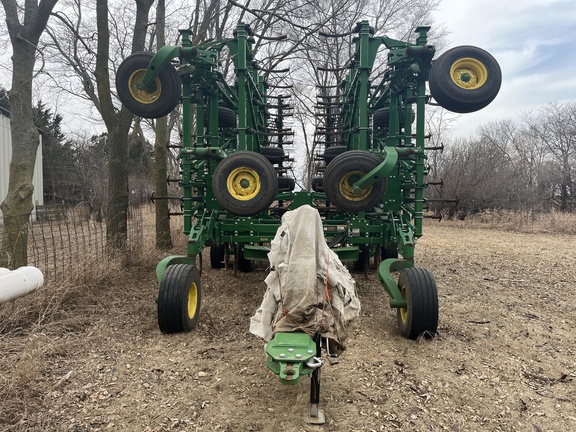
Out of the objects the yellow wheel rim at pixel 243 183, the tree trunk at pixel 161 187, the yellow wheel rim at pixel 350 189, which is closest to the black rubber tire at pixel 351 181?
the yellow wheel rim at pixel 350 189

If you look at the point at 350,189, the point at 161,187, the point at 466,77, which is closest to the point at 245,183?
the point at 350,189

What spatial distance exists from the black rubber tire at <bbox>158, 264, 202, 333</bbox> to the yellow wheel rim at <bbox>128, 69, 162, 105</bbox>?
7.62 ft

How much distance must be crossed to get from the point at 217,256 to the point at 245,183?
3542mm

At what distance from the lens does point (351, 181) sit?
5.01 meters

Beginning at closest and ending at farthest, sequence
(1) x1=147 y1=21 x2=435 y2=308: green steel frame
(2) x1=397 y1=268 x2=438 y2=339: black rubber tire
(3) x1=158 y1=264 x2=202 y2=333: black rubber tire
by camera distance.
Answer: (2) x1=397 y1=268 x2=438 y2=339: black rubber tire, (3) x1=158 y1=264 x2=202 y2=333: black rubber tire, (1) x1=147 y1=21 x2=435 y2=308: green steel frame

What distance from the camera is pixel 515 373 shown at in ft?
12.1

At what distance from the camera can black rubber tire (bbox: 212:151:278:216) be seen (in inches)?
197

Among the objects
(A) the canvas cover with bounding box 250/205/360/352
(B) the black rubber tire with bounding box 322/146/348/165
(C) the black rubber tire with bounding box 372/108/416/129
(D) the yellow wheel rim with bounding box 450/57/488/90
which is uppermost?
(D) the yellow wheel rim with bounding box 450/57/488/90

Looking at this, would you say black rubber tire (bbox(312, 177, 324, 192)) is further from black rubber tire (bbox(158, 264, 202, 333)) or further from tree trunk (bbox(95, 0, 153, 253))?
black rubber tire (bbox(158, 264, 202, 333))

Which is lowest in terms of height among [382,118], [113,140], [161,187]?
[161,187]

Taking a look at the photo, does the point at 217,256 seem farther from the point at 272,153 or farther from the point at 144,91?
the point at 144,91

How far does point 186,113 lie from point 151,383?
3.67 metres

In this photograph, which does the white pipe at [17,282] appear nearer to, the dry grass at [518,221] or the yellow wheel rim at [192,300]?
the yellow wheel rim at [192,300]

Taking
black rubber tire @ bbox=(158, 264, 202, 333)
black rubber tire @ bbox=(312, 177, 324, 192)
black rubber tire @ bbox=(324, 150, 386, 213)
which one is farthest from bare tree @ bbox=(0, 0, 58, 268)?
black rubber tire @ bbox=(312, 177, 324, 192)
